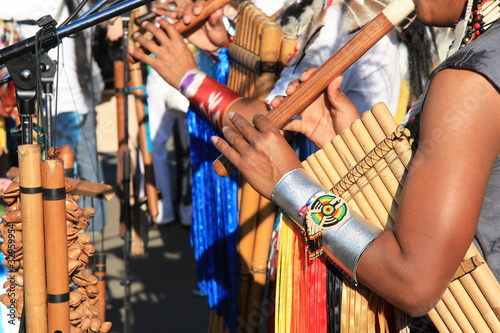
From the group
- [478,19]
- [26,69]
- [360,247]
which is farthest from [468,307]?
[26,69]

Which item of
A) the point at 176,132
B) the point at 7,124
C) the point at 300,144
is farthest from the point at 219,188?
the point at 176,132

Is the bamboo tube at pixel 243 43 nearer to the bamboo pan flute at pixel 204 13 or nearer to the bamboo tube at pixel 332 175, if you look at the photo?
the bamboo pan flute at pixel 204 13

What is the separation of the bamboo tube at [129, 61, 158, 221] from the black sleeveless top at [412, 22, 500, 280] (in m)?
3.13

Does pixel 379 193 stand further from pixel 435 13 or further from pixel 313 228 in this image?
pixel 435 13

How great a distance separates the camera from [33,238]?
126 cm

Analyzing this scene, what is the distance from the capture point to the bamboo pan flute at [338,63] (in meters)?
1.37

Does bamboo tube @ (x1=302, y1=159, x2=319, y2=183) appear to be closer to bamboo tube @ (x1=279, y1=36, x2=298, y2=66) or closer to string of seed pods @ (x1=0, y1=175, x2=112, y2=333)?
string of seed pods @ (x1=0, y1=175, x2=112, y2=333)

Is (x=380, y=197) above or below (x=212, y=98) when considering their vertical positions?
below

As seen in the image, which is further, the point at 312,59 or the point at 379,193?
the point at 312,59

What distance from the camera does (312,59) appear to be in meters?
2.16

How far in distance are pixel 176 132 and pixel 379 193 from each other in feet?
12.6

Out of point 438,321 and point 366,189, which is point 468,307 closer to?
point 438,321

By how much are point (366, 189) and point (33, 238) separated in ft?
2.20

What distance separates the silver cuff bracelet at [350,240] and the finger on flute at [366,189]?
0.06 m
